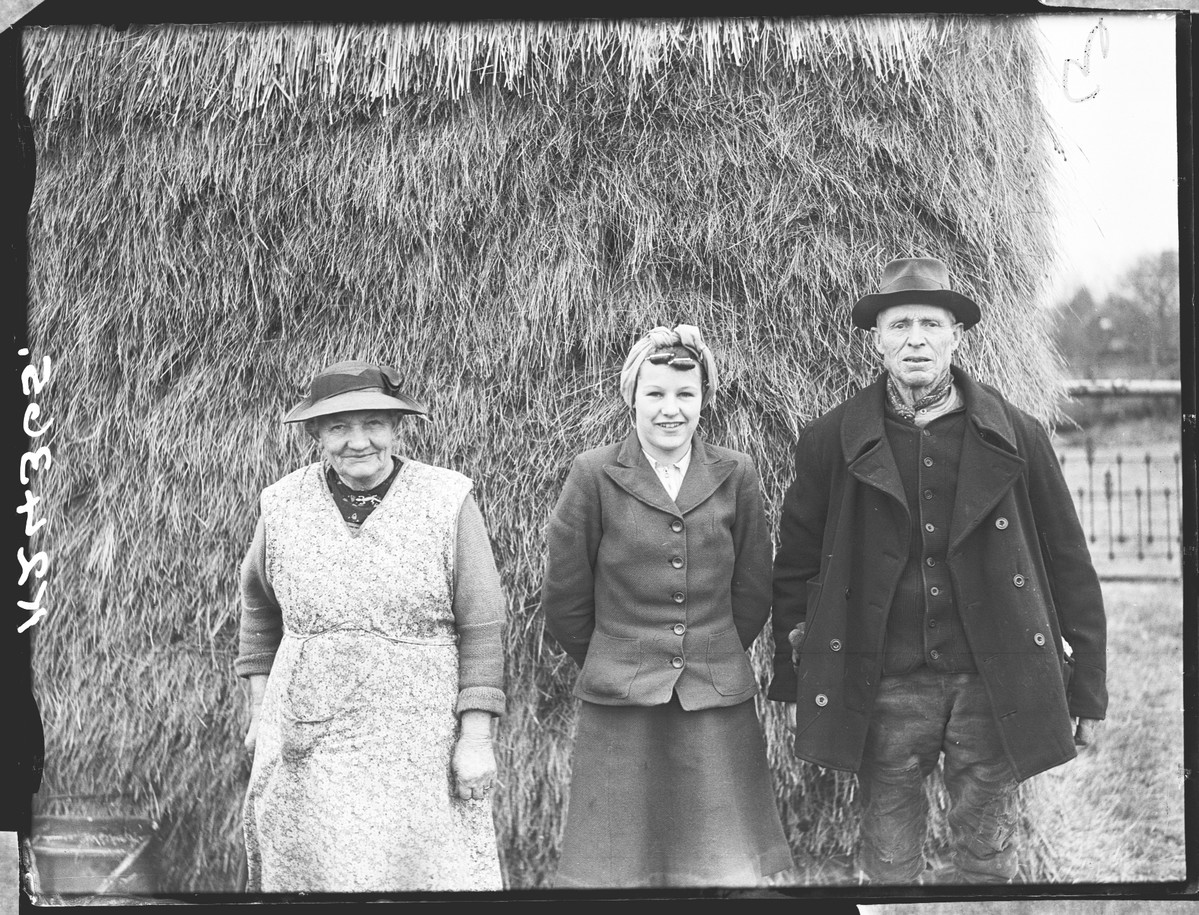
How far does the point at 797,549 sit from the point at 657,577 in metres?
0.39

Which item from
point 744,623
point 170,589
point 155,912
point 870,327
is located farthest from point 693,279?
point 155,912

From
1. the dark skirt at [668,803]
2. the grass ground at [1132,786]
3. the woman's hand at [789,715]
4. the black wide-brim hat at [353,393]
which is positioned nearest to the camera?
the black wide-brim hat at [353,393]

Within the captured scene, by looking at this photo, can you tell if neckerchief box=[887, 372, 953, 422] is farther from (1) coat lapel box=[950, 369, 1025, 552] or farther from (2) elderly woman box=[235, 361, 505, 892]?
(2) elderly woman box=[235, 361, 505, 892]

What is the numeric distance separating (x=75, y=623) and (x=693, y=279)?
81.0 inches

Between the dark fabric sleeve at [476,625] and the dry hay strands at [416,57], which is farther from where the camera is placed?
the dry hay strands at [416,57]

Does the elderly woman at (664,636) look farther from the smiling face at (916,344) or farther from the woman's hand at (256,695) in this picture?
the woman's hand at (256,695)

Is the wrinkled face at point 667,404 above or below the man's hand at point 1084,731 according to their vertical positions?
above

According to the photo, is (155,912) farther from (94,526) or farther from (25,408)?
(25,408)

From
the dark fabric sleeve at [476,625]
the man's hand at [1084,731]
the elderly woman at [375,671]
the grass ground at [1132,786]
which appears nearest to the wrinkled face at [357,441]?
the elderly woman at [375,671]

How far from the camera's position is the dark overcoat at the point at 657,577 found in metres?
2.79

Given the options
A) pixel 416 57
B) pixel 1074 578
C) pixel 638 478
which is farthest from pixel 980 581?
pixel 416 57

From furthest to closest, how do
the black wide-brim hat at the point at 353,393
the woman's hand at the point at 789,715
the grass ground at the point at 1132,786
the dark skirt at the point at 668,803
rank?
1. the woman's hand at the point at 789,715
2. the grass ground at the point at 1132,786
3. the dark skirt at the point at 668,803
4. the black wide-brim hat at the point at 353,393

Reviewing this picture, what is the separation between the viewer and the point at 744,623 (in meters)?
2.88

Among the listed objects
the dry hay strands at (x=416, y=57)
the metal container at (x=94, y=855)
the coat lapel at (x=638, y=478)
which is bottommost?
the metal container at (x=94, y=855)
